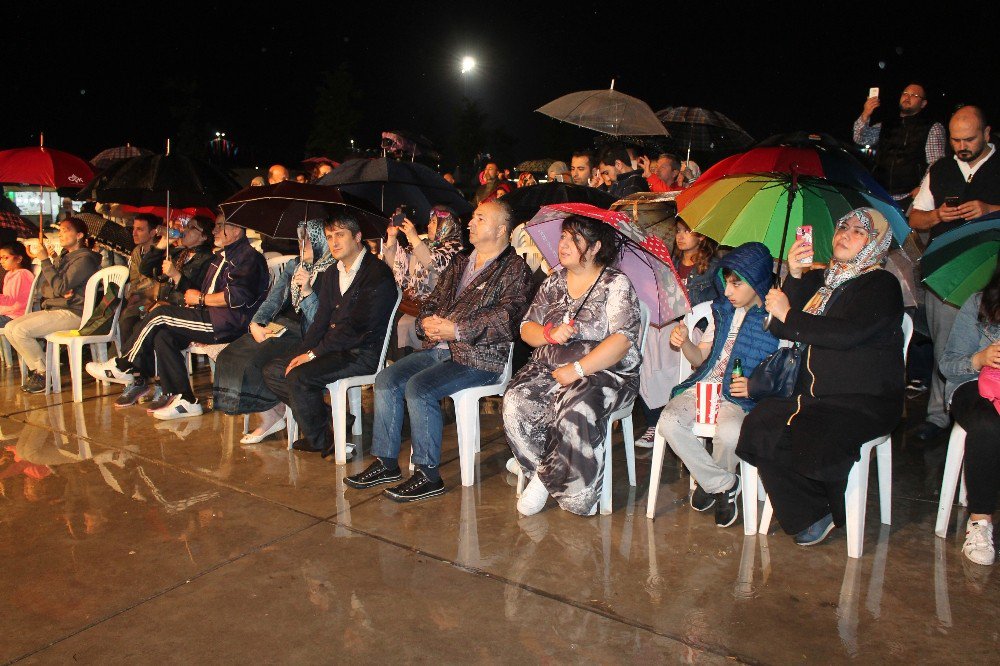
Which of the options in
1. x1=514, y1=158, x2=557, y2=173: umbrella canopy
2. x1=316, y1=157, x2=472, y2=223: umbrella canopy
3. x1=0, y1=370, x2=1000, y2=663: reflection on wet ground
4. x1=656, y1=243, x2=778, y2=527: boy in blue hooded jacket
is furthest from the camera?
x1=514, y1=158, x2=557, y2=173: umbrella canopy

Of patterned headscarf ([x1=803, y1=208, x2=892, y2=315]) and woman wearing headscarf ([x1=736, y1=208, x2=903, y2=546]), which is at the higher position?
patterned headscarf ([x1=803, y1=208, x2=892, y2=315])

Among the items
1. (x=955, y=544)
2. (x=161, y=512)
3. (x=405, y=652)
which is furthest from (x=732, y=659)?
(x=161, y=512)

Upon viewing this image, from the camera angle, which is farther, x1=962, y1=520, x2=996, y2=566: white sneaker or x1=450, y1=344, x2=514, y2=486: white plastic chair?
x1=450, y1=344, x2=514, y2=486: white plastic chair

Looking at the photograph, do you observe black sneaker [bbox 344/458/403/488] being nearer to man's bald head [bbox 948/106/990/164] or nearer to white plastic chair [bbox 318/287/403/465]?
white plastic chair [bbox 318/287/403/465]

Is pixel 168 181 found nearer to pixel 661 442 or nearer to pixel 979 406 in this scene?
pixel 661 442

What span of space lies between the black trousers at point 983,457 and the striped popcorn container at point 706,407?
1.10 meters

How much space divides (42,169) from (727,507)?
24.1ft

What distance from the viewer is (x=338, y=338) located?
15.5 feet

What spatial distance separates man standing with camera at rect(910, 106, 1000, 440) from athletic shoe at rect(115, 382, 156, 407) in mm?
5617

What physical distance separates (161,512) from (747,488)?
9.44ft

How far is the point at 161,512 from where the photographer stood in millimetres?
3842

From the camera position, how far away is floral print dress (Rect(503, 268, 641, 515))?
12.2 ft

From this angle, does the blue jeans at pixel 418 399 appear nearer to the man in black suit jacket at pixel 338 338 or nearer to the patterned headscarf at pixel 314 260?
the man in black suit jacket at pixel 338 338

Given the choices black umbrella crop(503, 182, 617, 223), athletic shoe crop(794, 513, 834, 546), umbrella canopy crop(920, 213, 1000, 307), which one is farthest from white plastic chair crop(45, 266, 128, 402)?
umbrella canopy crop(920, 213, 1000, 307)
